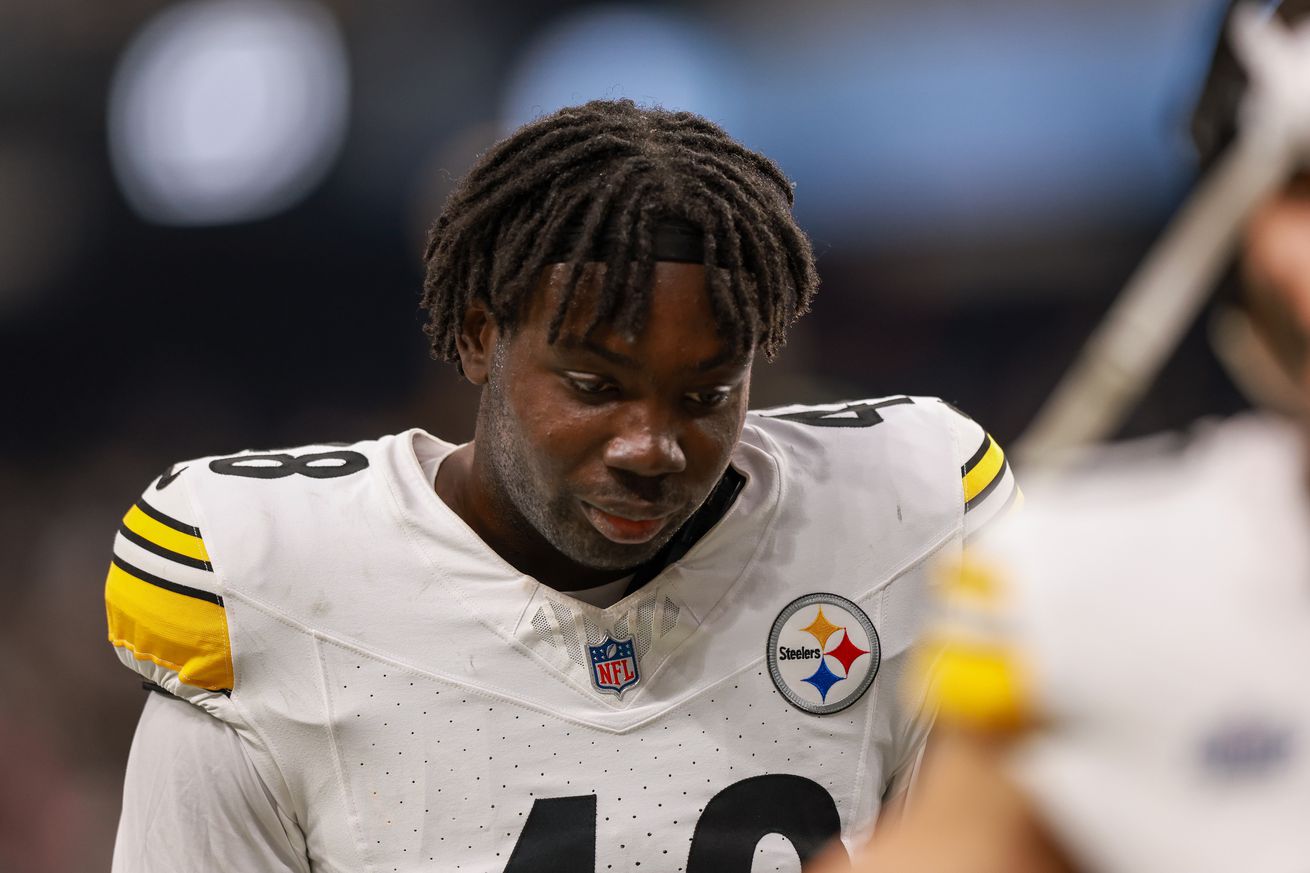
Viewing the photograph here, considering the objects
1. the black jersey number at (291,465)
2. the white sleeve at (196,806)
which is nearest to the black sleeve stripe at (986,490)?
the black jersey number at (291,465)

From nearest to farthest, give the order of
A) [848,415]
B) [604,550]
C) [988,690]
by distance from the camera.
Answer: [988,690]
[604,550]
[848,415]

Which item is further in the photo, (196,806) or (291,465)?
(291,465)

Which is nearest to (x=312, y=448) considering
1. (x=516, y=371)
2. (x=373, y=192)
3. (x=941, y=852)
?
(x=516, y=371)

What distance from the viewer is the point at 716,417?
149 cm

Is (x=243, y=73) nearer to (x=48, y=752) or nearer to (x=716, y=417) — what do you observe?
(x=48, y=752)

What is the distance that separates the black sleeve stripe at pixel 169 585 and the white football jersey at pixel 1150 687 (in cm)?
104

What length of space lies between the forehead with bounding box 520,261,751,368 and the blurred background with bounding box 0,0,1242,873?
1.69 metres

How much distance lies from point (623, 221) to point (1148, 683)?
88 cm

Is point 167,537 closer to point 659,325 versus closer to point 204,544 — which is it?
point 204,544

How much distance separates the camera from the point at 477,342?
1.62m

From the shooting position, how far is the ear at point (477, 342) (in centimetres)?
160

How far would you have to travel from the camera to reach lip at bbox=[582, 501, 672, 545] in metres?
1.48

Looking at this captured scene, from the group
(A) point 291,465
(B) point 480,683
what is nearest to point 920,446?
(B) point 480,683

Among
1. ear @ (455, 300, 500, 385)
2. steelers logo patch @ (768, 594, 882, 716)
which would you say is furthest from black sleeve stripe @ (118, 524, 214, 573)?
steelers logo patch @ (768, 594, 882, 716)
